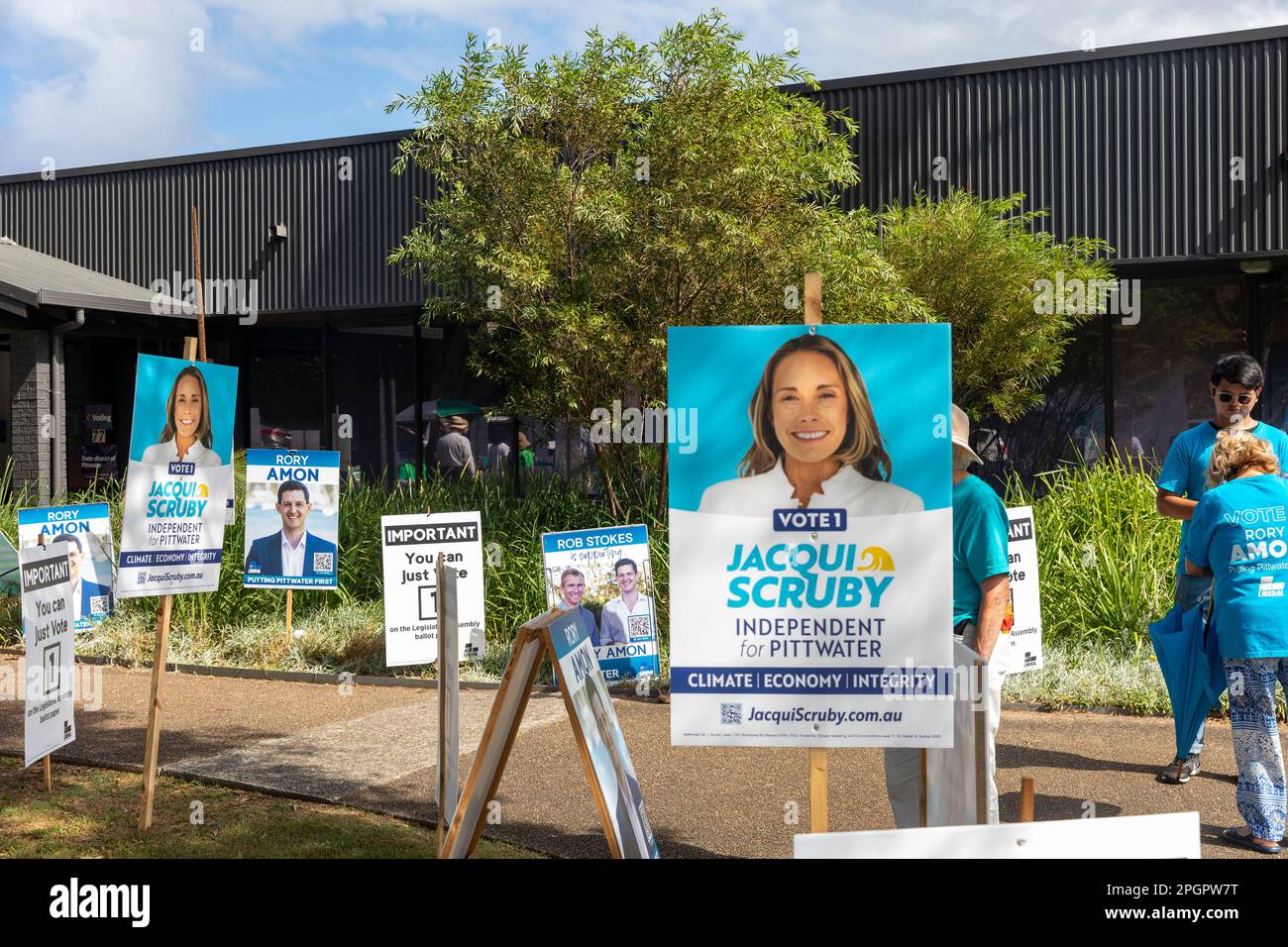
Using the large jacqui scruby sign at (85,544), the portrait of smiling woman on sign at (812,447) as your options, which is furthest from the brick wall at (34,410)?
A: the portrait of smiling woman on sign at (812,447)

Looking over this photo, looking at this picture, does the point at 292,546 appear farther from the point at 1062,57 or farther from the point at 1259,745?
the point at 1062,57

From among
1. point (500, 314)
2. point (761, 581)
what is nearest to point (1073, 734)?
point (761, 581)

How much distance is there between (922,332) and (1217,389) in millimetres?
3010

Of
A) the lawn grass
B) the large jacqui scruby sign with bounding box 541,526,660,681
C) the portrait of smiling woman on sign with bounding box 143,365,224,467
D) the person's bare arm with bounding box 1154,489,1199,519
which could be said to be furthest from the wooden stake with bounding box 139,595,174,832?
the person's bare arm with bounding box 1154,489,1199,519

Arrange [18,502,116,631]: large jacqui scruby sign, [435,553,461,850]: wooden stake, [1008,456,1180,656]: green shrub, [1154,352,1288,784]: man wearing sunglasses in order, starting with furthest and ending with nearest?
1. [18,502,116,631]: large jacqui scruby sign
2. [1008,456,1180,656]: green shrub
3. [1154,352,1288,784]: man wearing sunglasses
4. [435,553,461,850]: wooden stake

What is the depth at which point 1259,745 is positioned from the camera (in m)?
5.00

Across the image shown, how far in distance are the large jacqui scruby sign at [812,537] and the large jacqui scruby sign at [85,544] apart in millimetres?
7508

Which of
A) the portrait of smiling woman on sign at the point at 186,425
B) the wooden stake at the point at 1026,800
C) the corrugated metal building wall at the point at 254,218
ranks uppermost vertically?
the corrugated metal building wall at the point at 254,218

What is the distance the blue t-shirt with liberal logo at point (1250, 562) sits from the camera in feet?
16.2

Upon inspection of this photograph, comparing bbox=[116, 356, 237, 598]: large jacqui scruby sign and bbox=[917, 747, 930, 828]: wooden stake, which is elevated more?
bbox=[116, 356, 237, 598]: large jacqui scruby sign

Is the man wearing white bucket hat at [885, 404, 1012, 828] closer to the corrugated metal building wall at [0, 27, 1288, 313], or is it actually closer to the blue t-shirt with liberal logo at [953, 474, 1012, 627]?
the blue t-shirt with liberal logo at [953, 474, 1012, 627]

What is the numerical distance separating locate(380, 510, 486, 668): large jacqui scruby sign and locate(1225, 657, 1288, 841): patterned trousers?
17.3 feet

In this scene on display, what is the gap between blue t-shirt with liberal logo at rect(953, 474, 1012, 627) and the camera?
4355mm

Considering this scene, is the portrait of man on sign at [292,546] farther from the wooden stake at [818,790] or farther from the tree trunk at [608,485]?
the wooden stake at [818,790]
